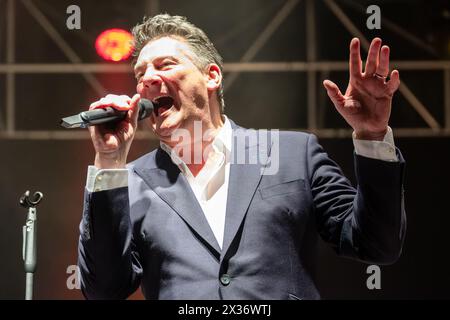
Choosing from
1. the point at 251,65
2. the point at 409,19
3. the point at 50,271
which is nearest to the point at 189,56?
the point at 251,65

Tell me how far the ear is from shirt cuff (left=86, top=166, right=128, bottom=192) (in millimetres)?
531

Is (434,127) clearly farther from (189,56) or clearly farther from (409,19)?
(189,56)

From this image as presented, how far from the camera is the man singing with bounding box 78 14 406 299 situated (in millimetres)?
1779

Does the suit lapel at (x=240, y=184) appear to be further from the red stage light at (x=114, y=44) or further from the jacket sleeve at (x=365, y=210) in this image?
the red stage light at (x=114, y=44)

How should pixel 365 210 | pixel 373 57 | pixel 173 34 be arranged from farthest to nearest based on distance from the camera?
pixel 173 34
pixel 365 210
pixel 373 57

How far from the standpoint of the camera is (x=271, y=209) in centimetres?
193

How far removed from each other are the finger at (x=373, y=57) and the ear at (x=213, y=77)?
651 mm

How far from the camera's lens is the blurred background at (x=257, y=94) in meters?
3.20

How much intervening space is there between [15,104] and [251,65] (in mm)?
1074

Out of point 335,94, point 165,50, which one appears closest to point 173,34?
point 165,50

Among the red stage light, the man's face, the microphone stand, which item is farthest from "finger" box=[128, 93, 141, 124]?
the red stage light

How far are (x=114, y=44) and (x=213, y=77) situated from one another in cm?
105

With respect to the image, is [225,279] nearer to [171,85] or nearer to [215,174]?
[215,174]

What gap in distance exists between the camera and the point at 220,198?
2.02 m
